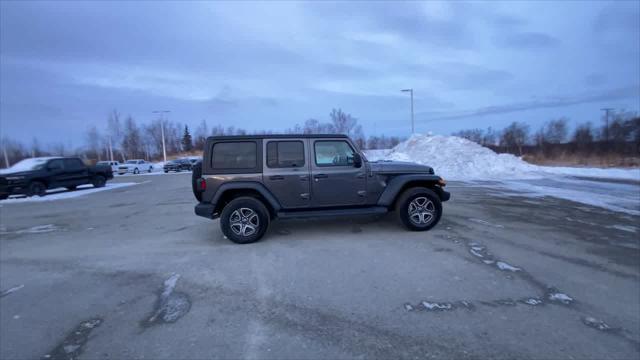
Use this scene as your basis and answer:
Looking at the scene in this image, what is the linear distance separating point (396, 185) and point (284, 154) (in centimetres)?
227

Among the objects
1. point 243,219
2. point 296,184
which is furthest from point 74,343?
point 296,184


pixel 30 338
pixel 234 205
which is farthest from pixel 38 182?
pixel 30 338

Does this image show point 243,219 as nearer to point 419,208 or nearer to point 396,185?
point 396,185

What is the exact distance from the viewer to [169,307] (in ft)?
12.6

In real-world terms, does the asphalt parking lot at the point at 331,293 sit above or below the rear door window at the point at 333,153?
below

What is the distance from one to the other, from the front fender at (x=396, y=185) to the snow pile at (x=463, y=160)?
49.8 feet

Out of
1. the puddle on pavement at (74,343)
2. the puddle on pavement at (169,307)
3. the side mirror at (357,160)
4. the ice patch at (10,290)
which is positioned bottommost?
the puddle on pavement at (74,343)

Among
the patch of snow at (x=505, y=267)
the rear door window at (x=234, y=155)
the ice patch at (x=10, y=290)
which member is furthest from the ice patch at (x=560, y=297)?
the ice patch at (x=10, y=290)

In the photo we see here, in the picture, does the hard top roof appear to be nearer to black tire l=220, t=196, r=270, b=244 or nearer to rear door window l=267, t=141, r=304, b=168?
rear door window l=267, t=141, r=304, b=168

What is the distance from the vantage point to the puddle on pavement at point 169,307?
3571 mm

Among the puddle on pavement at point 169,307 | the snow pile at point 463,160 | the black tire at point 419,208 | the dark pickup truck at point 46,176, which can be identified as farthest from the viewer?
the snow pile at point 463,160

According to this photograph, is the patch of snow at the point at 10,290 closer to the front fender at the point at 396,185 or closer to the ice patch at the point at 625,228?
the front fender at the point at 396,185

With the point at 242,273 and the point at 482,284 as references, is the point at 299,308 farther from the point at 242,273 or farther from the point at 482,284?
the point at 482,284

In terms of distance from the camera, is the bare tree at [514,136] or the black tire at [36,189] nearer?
the black tire at [36,189]
